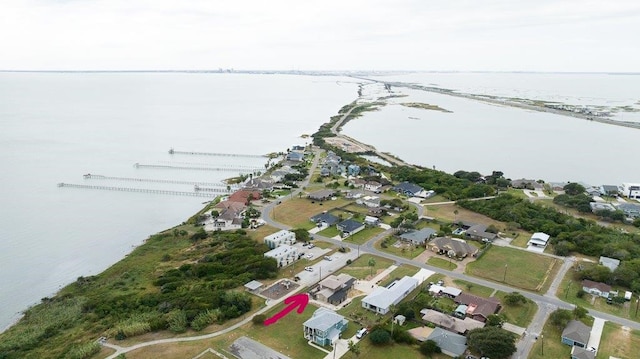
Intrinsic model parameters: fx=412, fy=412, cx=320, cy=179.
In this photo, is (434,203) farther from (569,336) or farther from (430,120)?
(430,120)

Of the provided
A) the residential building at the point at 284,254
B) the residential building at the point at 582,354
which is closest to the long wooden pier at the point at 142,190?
the residential building at the point at 284,254

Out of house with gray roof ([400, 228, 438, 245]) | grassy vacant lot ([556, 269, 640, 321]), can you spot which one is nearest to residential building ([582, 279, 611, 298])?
grassy vacant lot ([556, 269, 640, 321])

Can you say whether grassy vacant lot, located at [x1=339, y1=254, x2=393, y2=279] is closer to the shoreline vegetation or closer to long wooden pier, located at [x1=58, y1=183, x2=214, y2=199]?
the shoreline vegetation

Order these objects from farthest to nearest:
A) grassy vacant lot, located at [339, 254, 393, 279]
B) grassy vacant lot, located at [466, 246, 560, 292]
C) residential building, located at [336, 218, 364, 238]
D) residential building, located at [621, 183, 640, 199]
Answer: residential building, located at [621, 183, 640, 199], residential building, located at [336, 218, 364, 238], grassy vacant lot, located at [339, 254, 393, 279], grassy vacant lot, located at [466, 246, 560, 292]

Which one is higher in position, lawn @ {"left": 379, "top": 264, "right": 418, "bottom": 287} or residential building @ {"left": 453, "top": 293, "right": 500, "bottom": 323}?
residential building @ {"left": 453, "top": 293, "right": 500, "bottom": 323}

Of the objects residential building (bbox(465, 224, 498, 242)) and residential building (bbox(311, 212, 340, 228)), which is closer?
residential building (bbox(465, 224, 498, 242))

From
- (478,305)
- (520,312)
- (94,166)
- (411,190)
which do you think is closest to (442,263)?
(478,305)
